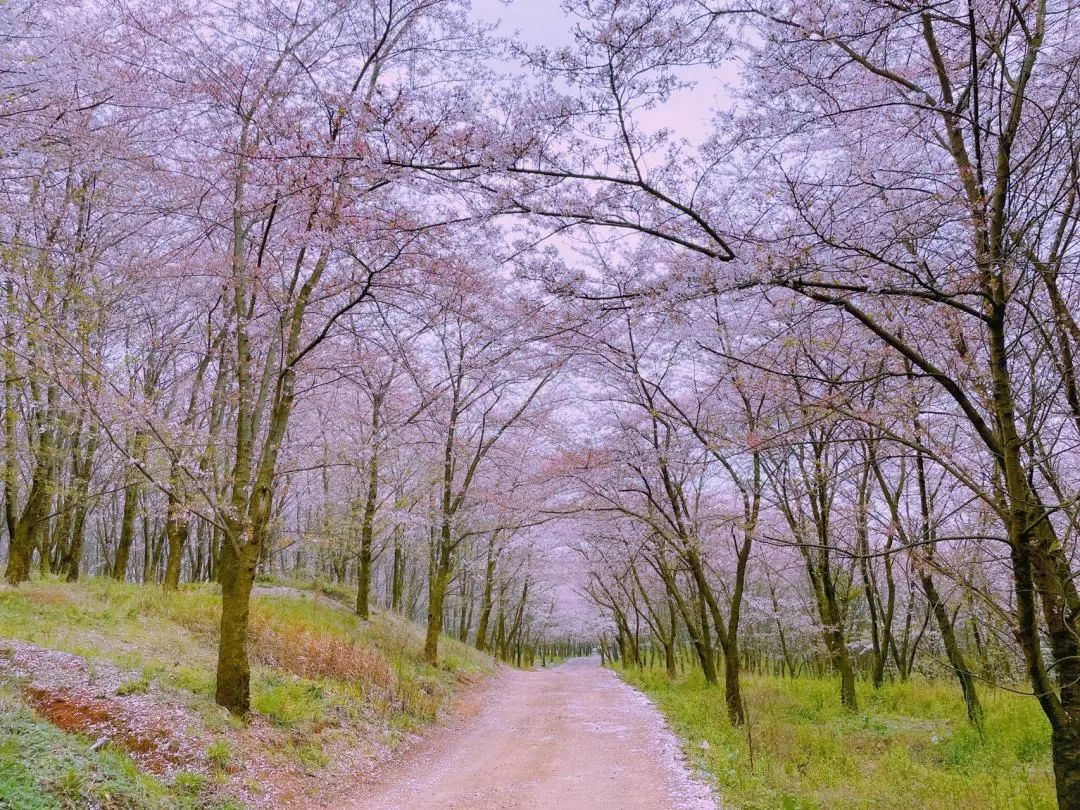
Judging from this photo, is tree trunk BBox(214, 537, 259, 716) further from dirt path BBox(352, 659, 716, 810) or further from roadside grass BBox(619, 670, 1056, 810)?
roadside grass BBox(619, 670, 1056, 810)

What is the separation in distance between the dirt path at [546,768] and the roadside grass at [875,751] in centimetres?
51

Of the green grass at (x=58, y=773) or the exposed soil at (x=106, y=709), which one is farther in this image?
the exposed soil at (x=106, y=709)

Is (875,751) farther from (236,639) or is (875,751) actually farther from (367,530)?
(367,530)

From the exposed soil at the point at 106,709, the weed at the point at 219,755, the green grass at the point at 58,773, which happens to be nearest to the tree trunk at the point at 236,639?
the exposed soil at the point at 106,709

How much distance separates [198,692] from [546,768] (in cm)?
416

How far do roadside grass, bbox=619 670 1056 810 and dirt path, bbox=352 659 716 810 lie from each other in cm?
51

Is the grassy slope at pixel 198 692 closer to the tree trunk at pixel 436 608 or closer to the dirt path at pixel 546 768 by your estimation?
the dirt path at pixel 546 768

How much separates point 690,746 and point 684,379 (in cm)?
736

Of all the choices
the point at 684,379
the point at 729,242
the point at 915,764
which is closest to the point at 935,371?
the point at 729,242

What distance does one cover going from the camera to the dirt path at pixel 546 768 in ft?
19.8

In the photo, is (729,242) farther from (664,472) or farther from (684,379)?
(684,379)

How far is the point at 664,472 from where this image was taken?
10.6 meters

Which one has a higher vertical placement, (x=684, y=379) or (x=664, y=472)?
(x=684, y=379)

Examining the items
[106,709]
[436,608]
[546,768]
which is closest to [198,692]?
[106,709]
